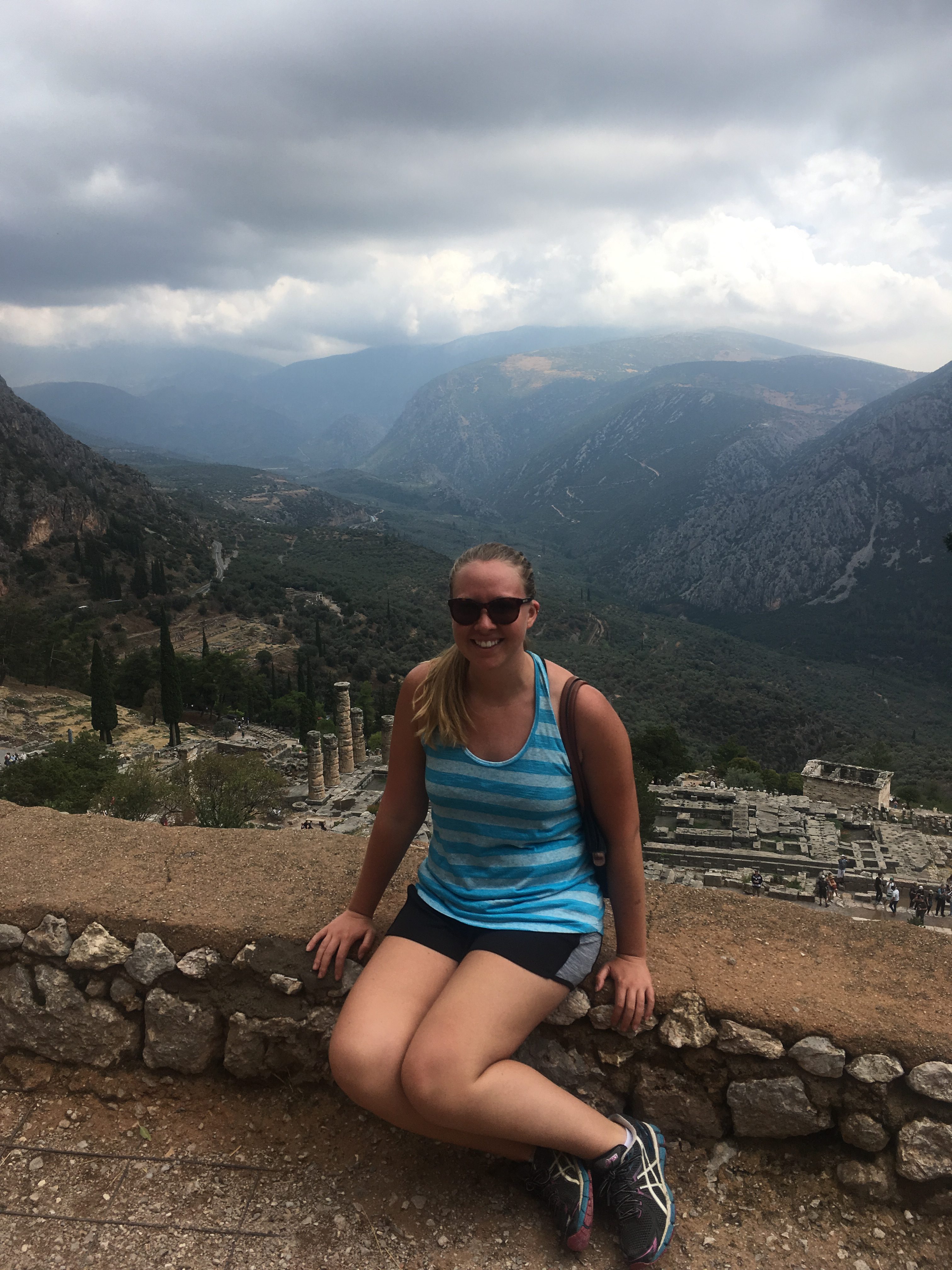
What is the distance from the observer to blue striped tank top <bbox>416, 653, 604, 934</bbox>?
2779mm

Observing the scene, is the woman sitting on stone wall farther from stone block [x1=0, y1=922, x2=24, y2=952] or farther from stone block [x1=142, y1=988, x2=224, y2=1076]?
stone block [x1=0, y1=922, x2=24, y2=952]

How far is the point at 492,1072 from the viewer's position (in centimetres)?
241

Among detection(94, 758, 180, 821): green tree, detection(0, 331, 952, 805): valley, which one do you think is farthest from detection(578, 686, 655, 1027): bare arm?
detection(0, 331, 952, 805): valley

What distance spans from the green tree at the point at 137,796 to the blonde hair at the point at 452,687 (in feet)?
61.8

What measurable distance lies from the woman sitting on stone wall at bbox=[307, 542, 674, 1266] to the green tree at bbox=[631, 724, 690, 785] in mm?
37405

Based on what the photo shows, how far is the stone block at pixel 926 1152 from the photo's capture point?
101 inches

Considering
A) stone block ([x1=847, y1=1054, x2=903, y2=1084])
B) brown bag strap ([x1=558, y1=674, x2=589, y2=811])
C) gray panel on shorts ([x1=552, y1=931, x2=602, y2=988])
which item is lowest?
stone block ([x1=847, y1=1054, x2=903, y2=1084])

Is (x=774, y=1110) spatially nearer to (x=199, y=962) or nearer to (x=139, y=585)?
(x=199, y=962)

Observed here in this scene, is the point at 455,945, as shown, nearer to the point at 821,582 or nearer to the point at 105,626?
the point at 105,626

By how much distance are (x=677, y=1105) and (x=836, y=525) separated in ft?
433

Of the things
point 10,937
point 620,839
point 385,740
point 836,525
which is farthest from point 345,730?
point 836,525

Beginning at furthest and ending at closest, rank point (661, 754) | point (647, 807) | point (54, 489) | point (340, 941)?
point (54, 489), point (661, 754), point (647, 807), point (340, 941)

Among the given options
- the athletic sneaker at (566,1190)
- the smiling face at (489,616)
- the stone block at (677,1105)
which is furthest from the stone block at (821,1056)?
the smiling face at (489,616)

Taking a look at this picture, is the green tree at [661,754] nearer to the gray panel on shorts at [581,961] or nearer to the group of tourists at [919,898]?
the group of tourists at [919,898]
